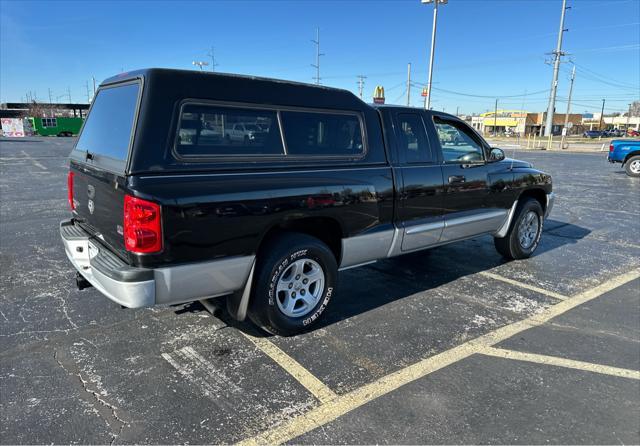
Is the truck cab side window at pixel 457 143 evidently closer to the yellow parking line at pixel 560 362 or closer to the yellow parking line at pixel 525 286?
the yellow parking line at pixel 525 286

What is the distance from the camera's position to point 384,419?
2.65 m

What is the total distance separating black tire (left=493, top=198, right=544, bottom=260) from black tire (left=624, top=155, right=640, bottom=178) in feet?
44.8

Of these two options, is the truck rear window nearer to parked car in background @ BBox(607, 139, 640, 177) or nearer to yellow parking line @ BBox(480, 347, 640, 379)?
yellow parking line @ BBox(480, 347, 640, 379)

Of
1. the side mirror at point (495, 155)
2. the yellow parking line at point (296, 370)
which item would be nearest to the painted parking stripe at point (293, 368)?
the yellow parking line at point (296, 370)

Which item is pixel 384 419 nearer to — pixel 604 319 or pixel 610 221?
pixel 604 319

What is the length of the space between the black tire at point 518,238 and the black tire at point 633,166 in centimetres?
1365

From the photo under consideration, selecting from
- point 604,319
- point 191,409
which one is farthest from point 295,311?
point 604,319

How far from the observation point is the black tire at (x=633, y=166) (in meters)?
16.4

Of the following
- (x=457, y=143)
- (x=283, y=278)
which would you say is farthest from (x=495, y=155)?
(x=283, y=278)

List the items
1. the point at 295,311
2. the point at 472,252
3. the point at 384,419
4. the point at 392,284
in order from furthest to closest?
the point at 472,252 → the point at 392,284 → the point at 295,311 → the point at 384,419

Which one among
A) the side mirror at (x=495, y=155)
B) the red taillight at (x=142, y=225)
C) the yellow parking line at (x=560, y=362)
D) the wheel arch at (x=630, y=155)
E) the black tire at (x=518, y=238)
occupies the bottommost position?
the yellow parking line at (x=560, y=362)

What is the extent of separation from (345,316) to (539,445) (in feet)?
6.43

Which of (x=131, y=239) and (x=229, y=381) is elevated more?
(x=131, y=239)

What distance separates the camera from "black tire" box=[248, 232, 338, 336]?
336 cm
